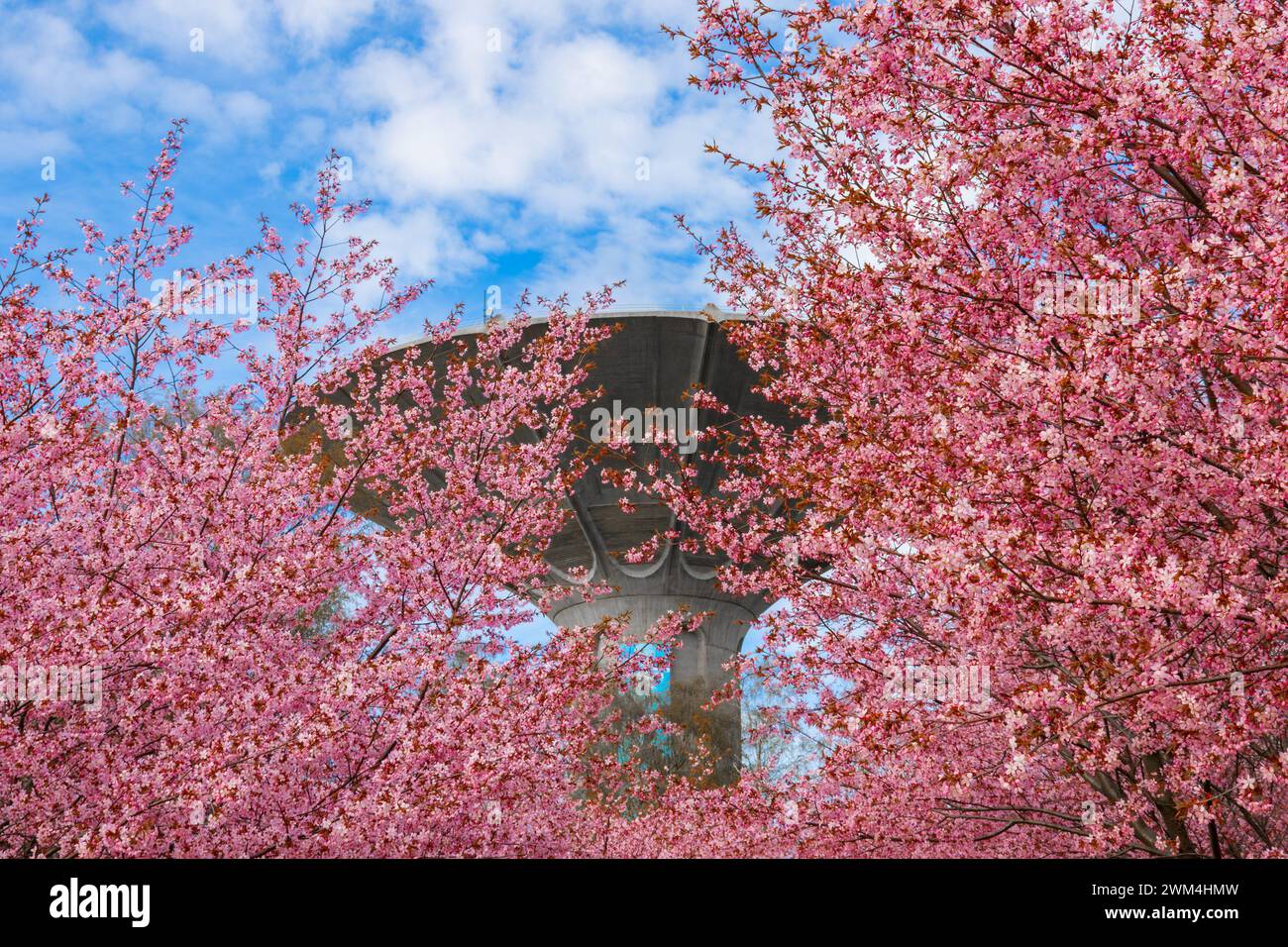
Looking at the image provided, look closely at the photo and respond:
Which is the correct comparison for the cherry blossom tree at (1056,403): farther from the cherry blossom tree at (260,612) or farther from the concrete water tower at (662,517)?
the concrete water tower at (662,517)

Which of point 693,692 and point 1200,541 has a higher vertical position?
point 1200,541

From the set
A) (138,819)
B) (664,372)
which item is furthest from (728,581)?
(664,372)

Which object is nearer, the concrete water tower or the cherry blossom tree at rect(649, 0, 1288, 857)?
the cherry blossom tree at rect(649, 0, 1288, 857)

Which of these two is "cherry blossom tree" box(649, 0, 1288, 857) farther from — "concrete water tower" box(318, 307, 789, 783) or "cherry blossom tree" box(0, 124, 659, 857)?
"concrete water tower" box(318, 307, 789, 783)

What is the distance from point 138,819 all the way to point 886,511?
4.28 m

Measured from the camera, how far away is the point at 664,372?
1898 centimetres

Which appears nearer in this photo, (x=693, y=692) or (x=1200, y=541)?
(x=1200, y=541)

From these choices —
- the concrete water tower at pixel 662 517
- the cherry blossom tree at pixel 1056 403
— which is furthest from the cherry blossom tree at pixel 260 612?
the concrete water tower at pixel 662 517

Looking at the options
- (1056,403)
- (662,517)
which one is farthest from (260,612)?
(662,517)

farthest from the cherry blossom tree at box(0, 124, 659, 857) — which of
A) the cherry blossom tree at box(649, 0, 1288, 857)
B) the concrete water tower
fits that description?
the concrete water tower

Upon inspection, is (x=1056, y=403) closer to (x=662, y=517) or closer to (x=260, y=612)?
(x=260, y=612)

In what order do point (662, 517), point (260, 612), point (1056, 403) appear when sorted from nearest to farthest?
point (1056, 403)
point (260, 612)
point (662, 517)

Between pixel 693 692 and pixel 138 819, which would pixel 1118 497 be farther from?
pixel 693 692
